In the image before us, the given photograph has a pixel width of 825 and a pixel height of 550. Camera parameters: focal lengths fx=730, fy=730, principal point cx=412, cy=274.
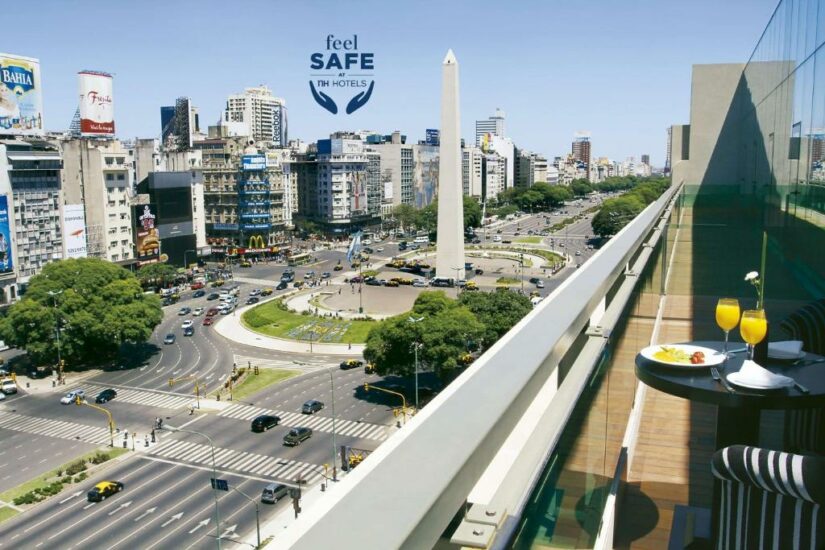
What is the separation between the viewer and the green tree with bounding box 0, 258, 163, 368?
29031mm

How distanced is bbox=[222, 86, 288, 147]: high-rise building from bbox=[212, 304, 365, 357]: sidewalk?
3586 inches

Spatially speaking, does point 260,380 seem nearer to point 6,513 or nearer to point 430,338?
point 430,338

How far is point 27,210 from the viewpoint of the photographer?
124ft

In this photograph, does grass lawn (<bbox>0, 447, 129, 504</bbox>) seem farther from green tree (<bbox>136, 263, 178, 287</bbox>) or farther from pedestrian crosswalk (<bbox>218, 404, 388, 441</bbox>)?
green tree (<bbox>136, 263, 178, 287</bbox>)

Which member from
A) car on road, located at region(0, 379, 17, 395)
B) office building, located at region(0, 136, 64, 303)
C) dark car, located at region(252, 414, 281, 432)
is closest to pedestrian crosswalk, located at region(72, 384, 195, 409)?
car on road, located at region(0, 379, 17, 395)

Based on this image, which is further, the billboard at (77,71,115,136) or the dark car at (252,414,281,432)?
the billboard at (77,71,115,136)

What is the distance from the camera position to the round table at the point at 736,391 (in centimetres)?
305

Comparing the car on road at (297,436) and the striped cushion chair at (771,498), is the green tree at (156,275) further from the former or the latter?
the striped cushion chair at (771,498)

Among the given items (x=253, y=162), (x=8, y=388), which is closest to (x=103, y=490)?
(x=8, y=388)

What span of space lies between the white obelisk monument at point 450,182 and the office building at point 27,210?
21.1m

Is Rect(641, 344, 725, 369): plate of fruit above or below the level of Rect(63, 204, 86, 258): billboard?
above

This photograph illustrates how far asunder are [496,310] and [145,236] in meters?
28.4

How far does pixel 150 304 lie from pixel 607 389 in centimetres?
3147

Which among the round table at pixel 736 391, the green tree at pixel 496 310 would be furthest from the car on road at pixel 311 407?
the round table at pixel 736 391
